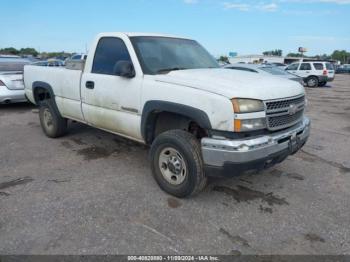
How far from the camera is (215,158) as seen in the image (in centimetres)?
326

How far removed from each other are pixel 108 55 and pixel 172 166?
1994mm

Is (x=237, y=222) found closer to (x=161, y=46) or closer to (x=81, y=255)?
(x=81, y=255)

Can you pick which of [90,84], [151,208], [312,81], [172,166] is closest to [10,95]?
[90,84]

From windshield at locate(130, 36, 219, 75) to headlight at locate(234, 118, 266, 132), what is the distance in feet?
4.45

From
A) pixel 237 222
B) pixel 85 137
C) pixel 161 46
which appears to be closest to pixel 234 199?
pixel 237 222

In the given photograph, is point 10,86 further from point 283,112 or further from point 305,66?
point 305,66

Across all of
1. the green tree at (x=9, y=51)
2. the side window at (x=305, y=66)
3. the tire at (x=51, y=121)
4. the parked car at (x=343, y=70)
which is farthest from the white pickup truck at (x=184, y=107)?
the green tree at (x=9, y=51)

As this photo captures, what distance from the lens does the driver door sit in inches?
164

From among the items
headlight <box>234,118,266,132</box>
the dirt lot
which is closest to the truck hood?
headlight <box>234,118,266,132</box>

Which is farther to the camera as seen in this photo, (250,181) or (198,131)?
(250,181)

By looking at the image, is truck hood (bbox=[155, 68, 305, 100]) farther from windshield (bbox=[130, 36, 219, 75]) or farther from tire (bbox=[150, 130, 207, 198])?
tire (bbox=[150, 130, 207, 198])

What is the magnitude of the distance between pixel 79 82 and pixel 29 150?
63.1 inches

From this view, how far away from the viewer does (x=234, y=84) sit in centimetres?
342

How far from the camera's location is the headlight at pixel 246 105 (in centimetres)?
315
